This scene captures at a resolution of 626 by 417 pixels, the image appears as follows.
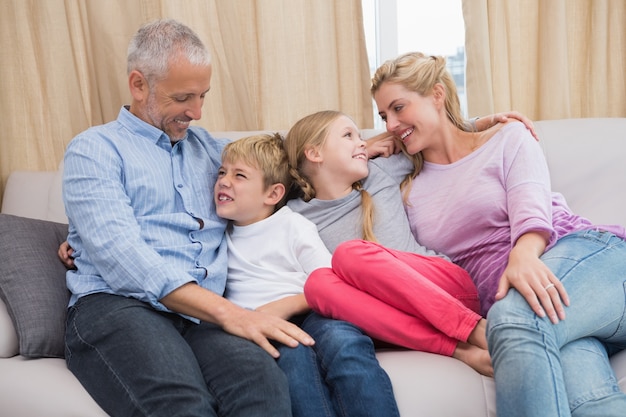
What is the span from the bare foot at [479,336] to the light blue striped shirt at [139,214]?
0.63 m

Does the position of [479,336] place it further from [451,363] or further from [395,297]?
[395,297]

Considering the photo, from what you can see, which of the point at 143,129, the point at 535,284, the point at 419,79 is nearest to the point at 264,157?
the point at 143,129

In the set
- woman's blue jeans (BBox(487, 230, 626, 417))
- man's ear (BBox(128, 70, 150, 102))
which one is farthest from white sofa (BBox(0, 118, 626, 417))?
man's ear (BBox(128, 70, 150, 102))

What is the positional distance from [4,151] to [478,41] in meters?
1.68

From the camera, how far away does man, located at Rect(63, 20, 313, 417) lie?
1.41 m

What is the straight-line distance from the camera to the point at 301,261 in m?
1.81

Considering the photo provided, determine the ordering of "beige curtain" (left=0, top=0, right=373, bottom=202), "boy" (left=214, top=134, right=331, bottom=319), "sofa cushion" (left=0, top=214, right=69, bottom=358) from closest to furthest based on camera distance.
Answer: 1. "sofa cushion" (left=0, top=214, right=69, bottom=358)
2. "boy" (left=214, top=134, right=331, bottom=319)
3. "beige curtain" (left=0, top=0, right=373, bottom=202)

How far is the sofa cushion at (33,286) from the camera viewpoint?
5.36 feet

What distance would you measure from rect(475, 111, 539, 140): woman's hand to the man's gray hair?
0.77m

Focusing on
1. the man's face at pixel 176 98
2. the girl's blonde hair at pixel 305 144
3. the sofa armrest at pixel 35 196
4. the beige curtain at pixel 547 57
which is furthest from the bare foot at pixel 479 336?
the sofa armrest at pixel 35 196

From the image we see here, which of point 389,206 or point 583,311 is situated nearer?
point 583,311

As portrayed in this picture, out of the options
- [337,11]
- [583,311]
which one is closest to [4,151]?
[337,11]

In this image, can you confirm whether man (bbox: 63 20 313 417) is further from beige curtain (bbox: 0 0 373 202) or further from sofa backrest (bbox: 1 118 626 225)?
beige curtain (bbox: 0 0 373 202)

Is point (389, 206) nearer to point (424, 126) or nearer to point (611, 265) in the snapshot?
point (424, 126)
